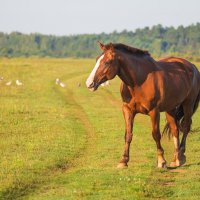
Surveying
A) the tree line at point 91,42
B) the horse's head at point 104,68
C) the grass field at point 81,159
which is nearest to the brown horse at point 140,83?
the horse's head at point 104,68

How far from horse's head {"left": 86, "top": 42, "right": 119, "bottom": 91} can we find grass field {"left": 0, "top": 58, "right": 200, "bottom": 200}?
1.75m

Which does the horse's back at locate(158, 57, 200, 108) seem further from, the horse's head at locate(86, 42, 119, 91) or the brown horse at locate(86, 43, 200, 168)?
the horse's head at locate(86, 42, 119, 91)

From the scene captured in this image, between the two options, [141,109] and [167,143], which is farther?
→ [167,143]

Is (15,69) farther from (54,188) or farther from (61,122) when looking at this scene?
(54,188)

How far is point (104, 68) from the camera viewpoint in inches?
488

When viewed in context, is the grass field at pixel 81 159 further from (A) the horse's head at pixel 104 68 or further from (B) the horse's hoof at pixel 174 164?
(A) the horse's head at pixel 104 68

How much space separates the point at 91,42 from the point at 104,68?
531 feet

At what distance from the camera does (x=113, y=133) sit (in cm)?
1894

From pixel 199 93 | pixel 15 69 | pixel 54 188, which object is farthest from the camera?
pixel 15 69

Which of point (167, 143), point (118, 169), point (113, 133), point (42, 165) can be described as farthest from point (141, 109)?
point (113, 133)

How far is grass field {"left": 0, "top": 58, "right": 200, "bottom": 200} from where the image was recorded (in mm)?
10719

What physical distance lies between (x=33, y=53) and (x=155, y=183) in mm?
135999

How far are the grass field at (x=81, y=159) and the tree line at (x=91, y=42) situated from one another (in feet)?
398

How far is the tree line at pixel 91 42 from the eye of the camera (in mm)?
150875
